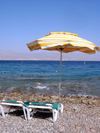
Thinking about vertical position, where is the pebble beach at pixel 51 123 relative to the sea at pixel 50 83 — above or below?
above

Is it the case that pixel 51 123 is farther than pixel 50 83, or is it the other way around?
pixel 50 83

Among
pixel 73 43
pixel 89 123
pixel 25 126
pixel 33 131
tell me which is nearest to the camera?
pixel 73 43

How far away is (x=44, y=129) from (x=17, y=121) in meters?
1.11

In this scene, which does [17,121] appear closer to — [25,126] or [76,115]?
[25,126]

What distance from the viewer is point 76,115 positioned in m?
5.68

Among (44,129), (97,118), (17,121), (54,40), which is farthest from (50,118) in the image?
(54,40)

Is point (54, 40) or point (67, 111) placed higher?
point (54, 40)

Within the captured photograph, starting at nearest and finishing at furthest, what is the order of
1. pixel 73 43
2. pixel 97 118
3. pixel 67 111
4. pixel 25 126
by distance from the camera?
pixel 73 43 < pixel 25 126 < pixel 97 118 < pixel 67 111

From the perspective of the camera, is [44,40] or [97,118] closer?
[44,40]

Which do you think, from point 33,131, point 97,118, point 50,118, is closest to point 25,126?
point 33,131

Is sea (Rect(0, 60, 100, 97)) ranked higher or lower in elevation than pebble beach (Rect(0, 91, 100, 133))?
lower

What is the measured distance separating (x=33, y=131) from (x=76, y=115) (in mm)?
2031

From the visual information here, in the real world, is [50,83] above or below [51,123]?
below

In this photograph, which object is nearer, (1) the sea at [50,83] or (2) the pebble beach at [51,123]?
(2) the pebble beach at [51,123]
